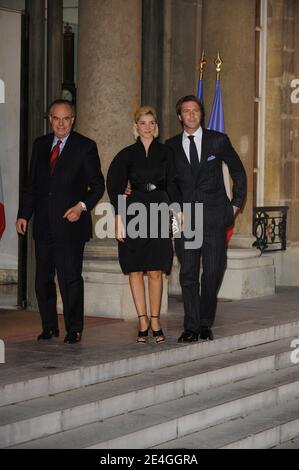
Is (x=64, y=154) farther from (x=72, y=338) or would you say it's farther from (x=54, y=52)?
(x=54, y=52)

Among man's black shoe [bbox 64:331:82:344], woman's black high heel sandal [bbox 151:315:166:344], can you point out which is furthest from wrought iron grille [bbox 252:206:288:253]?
man's black shoe [bbox 64:331:82:344]

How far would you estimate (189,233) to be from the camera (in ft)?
30.4

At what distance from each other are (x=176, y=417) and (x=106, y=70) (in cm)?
438

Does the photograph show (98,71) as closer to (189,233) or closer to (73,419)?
(189,233)

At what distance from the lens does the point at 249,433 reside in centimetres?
751

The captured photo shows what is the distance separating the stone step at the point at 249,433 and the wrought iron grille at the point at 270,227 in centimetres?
573

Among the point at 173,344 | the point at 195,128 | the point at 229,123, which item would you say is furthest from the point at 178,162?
the point at 229,123

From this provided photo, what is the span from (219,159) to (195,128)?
0.33 metres

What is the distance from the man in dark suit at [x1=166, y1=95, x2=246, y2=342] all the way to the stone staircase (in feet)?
0.93

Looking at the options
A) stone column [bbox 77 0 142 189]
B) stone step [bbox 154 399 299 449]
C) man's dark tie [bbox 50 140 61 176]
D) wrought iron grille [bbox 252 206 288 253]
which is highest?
stone column [bbox 77 0 142 189]

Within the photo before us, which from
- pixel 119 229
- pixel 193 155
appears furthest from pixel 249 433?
pixel 193 155

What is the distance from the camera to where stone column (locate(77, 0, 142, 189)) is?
35.8ft

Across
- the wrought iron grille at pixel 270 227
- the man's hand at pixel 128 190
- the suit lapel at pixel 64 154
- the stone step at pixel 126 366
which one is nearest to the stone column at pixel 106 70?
the man's hand at pixel 128 190

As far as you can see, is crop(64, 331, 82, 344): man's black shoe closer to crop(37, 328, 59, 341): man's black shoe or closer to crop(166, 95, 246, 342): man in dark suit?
crop(37, 328, 59, 341): man's black shoe
